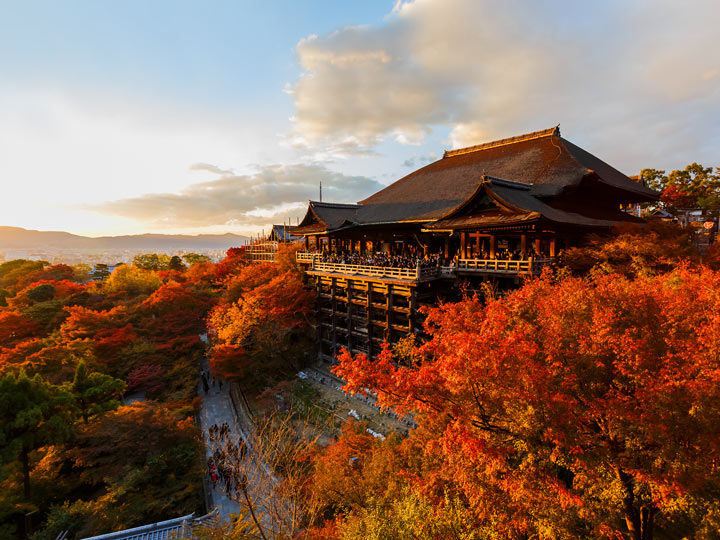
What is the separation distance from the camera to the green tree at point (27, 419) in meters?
10.8

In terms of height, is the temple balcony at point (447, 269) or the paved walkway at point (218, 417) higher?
the temple balcony at point (447, 269)

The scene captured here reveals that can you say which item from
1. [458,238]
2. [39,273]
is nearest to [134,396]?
[458,238]

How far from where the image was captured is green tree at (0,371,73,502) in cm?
1077

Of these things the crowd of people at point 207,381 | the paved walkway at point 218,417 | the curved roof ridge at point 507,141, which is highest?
the curved roof ridge at point 507,141

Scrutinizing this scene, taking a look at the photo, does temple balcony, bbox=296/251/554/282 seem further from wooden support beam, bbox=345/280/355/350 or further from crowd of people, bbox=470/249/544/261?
wooden support beam, bbox=345/280/355/350

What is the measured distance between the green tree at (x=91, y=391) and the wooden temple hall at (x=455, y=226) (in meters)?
13.7

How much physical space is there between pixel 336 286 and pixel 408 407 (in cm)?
1586

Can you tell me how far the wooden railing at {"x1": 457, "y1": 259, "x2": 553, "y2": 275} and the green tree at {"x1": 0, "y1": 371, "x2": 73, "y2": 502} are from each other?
62.1ft

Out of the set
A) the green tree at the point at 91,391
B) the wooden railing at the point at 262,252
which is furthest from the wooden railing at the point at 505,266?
the wooden railing at the point at 262,252

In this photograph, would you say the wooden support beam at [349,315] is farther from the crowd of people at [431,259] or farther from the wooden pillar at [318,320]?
the wooden pillar at [318,320]

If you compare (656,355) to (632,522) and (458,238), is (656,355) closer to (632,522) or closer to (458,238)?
(632,522)

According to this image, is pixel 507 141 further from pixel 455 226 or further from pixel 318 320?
pixel 318 320

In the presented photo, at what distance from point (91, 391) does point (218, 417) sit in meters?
7.81

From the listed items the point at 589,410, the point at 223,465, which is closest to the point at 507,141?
the point at 589,410
